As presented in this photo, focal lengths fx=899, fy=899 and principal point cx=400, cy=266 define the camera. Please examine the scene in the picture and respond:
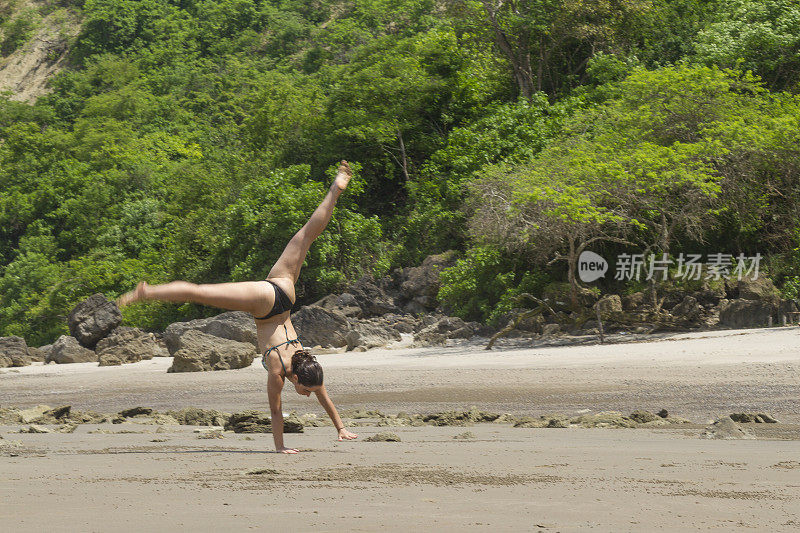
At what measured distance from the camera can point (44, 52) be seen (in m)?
61.2

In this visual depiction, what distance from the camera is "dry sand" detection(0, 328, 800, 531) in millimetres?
3551

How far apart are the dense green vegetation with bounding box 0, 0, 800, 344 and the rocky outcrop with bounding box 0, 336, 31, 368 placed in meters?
5.50

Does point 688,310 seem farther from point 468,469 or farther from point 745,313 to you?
point 468,469

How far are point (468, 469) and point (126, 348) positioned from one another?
48.5ft

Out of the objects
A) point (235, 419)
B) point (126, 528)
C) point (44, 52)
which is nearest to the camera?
Result: point (126, 528)

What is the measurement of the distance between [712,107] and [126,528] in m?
16.7

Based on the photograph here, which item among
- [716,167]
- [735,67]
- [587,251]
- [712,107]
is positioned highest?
[735,67]

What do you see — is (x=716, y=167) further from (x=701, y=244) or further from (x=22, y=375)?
(x=22, y=375)

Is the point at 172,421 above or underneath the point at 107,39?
underneath

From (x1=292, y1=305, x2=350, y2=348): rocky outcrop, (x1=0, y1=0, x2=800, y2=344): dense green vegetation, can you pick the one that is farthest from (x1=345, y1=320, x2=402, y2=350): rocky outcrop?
(x1=0, y1=0, x2=800, y2=344): dense green vegetation

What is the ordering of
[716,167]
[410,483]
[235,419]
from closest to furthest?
[410,483]
[235,419]
[716,167]

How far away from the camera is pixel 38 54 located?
6131cm

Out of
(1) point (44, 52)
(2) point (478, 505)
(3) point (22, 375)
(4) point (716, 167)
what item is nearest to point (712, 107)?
(4) point (716, 167)

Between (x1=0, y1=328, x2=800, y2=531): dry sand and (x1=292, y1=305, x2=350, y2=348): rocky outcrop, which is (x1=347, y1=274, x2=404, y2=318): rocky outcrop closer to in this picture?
(x1=292, y1=305, x2=350, y2=348): rocky outcrop
